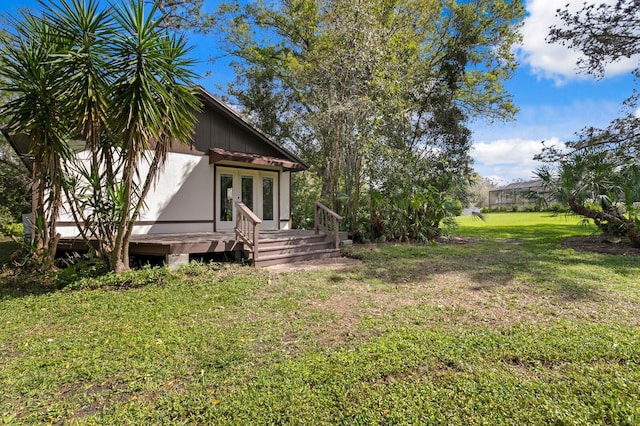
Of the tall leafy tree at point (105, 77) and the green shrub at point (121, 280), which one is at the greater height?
the tall leafy tree at point (105, 77)

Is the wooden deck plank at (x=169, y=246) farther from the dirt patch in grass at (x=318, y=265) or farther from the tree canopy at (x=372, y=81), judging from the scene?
the tree canopy at (x=372, y=81)

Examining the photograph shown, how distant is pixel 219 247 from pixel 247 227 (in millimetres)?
850

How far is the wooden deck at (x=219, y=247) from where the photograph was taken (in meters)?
6.43

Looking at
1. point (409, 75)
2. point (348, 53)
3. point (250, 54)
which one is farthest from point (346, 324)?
point (250, 54)

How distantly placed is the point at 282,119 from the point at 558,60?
12.1 m

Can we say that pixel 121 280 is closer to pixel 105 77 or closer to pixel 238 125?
pixel 105 77

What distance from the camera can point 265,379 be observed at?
9.04ft

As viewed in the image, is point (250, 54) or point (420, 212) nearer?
point (420, 212)

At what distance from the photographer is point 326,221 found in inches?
372

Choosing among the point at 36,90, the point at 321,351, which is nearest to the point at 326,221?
the point at 321,351

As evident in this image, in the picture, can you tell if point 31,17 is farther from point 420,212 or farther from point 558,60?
point 558,60

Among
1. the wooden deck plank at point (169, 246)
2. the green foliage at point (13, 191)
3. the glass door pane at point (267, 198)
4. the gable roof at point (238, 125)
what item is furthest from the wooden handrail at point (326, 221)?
the green foliage at point (13, 191)

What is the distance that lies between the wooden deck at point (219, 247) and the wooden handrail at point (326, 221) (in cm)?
38

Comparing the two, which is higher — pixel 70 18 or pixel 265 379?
pixel 70 18
